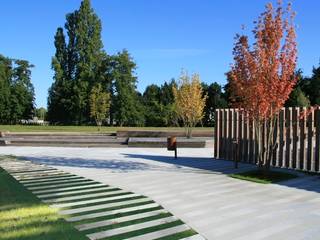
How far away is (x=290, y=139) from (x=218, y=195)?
16.5ft

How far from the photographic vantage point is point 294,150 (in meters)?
13.8

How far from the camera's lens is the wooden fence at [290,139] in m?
13.1

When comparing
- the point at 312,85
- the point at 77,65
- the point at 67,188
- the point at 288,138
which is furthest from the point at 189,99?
the point at 77,65

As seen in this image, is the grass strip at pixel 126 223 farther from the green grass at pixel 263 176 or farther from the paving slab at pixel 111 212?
the green grass at pixel 263 176

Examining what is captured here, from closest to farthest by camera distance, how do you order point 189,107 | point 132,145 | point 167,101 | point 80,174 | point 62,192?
point 62,192 → point 80,174 → point 132,145 → point 189,107 → point 167,101

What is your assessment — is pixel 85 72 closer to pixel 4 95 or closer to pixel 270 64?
pixel 4 95

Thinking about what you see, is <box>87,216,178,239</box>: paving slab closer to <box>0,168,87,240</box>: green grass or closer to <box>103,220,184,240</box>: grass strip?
<box>103,220,184,240</box>: grass strip

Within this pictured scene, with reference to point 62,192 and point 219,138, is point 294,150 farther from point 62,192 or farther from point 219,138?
point 62,192

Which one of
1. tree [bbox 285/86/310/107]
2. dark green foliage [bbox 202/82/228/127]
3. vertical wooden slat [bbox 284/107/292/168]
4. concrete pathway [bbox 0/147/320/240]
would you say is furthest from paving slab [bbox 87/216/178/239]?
dark green foliage [bbox 202/82/228/127]

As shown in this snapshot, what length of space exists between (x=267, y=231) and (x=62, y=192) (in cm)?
482

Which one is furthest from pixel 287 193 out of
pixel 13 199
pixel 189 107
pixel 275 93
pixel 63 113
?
pixel 63 113

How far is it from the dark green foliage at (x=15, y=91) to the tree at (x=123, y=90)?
16.2m

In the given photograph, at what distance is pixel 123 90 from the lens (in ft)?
220

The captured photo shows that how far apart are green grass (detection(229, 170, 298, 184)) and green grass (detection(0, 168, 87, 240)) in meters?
5.61
